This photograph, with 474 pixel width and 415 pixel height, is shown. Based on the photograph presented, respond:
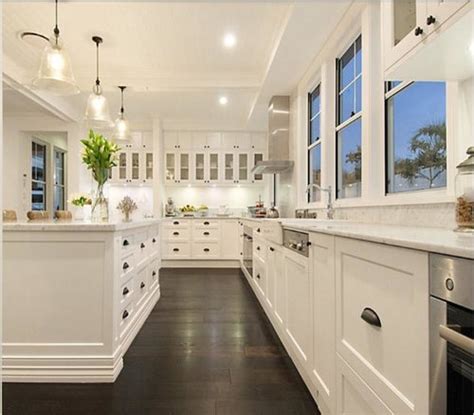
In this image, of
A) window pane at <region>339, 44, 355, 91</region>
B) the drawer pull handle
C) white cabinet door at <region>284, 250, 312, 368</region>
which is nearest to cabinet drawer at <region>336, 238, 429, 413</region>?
the drawer pull handle

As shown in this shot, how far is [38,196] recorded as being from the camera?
6230 millimetres

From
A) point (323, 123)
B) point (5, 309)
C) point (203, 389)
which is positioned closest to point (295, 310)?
point (203, 389)

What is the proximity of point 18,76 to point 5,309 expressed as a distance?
356cm

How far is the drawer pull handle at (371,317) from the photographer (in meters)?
1.04

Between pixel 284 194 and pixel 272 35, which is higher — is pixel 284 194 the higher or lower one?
the lower one

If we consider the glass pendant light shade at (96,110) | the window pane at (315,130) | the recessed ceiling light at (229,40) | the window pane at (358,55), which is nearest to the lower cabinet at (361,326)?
the window pane at (358,55)

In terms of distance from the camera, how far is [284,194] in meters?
5.04

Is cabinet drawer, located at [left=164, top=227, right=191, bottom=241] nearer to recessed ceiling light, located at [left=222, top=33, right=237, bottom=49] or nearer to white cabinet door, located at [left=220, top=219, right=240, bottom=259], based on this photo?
white cabinet door, located at [left=220, top=219, right=240, bottom=259]

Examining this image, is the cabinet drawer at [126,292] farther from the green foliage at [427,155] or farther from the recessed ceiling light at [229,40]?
the recessed ceiling light at [229,40]

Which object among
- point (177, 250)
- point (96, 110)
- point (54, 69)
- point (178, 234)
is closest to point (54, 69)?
point (54, 69)

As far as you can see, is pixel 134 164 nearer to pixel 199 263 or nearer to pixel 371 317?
pixel 199 263

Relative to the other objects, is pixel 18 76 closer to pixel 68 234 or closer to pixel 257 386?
pixel 68 234

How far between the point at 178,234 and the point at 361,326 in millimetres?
4951

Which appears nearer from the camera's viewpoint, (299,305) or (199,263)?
(299,305)
